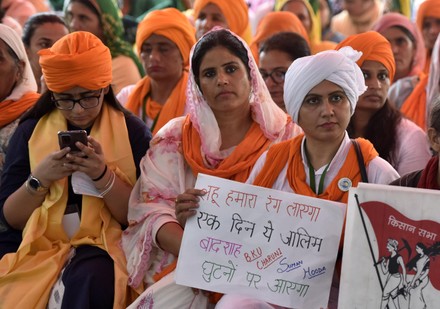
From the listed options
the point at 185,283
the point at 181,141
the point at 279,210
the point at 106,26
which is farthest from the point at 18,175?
the point at 106,26

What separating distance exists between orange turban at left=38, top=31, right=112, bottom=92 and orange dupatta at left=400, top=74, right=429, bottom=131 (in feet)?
7.00

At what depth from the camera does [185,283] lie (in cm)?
→ 370

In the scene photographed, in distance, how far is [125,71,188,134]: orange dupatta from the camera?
18.1 ft

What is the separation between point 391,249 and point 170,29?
292 cm

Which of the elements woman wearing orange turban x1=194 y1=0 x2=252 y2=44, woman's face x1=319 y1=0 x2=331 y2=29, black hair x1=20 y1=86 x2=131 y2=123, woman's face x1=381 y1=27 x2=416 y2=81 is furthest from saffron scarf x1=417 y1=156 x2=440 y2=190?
woman's face x1=319 y1=0 x2=331 y2=29

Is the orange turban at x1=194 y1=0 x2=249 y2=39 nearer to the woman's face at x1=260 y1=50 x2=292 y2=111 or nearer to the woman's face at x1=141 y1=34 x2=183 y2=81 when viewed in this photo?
the woman's face at x1=141 y1=34 x2=183 y2=81

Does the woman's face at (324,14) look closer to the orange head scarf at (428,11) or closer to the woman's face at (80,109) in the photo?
the orange head scarf at (428,11)

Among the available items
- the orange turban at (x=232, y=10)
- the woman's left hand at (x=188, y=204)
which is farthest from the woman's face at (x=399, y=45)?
the woman's left hand at (x=188, y=204)

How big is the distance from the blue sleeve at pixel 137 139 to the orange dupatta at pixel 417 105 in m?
1.90

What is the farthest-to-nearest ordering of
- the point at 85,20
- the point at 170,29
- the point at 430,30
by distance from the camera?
the point at 85,20
the point at 430,30
the point at 170,29

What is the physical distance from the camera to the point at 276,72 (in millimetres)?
5176

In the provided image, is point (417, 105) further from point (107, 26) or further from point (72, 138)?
point (72, 138)

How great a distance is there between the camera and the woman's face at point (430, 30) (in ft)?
20.2

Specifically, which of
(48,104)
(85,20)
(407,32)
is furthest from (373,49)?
(85,20)
